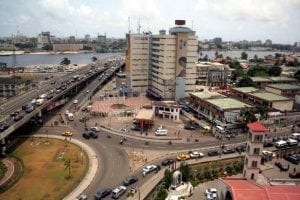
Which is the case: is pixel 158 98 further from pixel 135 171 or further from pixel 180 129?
pixel 135 171

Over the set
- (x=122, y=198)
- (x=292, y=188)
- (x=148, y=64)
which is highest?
(x=148, y=64)

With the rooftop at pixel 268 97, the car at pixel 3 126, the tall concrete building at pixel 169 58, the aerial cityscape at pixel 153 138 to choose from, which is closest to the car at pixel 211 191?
the aerial cityscape at pixel 153 138

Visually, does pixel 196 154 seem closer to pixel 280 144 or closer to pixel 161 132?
pixel 161 132

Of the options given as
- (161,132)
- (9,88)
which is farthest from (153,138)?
(9,88)

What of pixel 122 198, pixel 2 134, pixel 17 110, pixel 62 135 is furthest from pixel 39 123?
pixel 122 198

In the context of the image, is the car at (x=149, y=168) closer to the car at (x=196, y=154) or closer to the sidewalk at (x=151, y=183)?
the sidewalk at (x=151, y=183)
